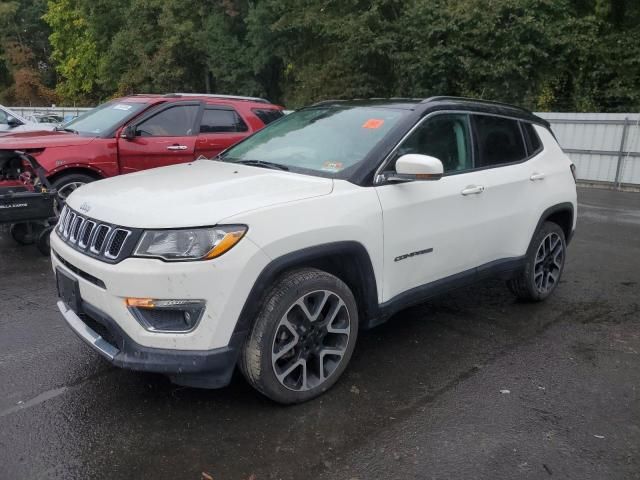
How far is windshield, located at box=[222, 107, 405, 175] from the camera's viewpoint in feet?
12.1

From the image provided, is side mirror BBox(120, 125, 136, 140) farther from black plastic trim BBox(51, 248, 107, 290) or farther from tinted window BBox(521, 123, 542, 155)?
tinted window BBox(521, 123, 542, 155)

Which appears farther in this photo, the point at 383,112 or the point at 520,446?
the point at 383,112

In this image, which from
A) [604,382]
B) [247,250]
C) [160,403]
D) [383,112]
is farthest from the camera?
[383,112]

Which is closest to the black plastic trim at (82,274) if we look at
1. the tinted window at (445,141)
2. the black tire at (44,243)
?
the tinted window at (445,141)

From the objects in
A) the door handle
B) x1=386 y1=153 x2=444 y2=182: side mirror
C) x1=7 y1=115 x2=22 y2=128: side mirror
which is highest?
x1=386 y1=153 x2=444 y2=182: side mirror

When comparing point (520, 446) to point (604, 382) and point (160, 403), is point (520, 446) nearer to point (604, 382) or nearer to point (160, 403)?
point (604, 382)

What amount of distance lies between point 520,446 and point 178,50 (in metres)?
34.8

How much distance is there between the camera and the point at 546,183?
190 inches

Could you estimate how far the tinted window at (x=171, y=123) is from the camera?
763 centimetres

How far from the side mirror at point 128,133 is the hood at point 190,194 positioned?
12.5 ft

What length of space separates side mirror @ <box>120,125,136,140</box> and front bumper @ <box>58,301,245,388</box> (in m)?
4.75

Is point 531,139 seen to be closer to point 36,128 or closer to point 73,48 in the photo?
point 36,128

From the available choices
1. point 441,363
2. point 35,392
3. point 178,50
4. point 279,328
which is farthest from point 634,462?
point 178,50

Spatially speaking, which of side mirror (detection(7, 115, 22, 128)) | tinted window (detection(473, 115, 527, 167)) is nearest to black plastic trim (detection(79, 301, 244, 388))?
tinted window (detection(473, 115, 527, 167))
